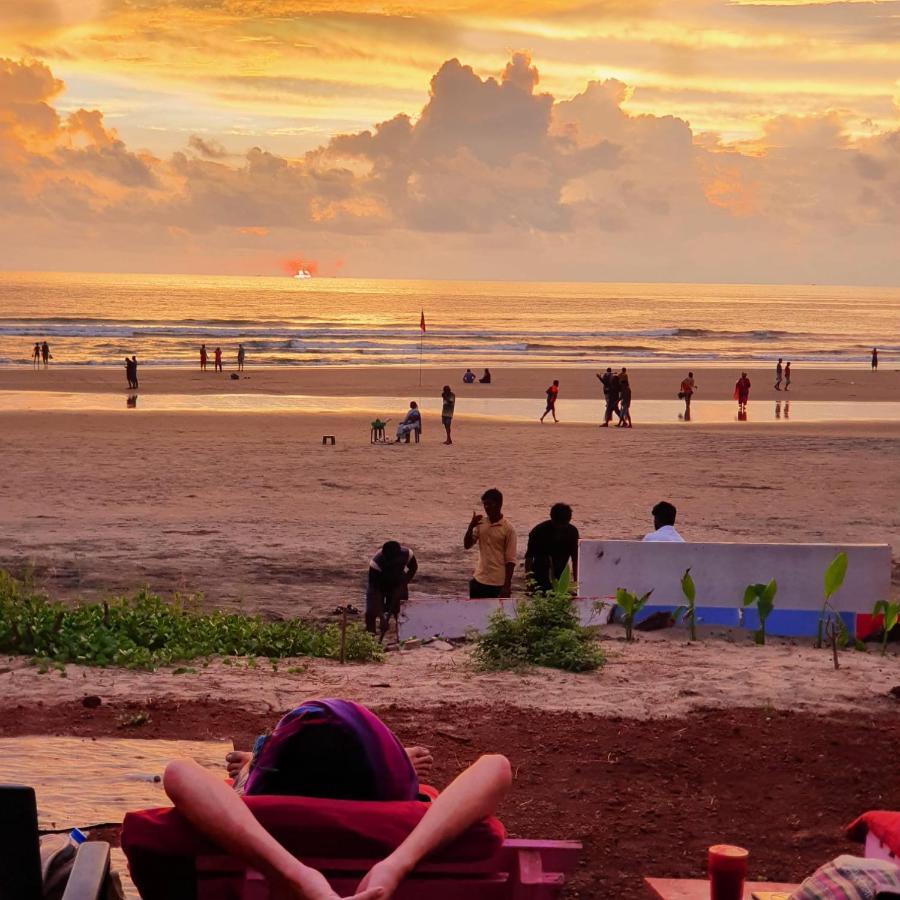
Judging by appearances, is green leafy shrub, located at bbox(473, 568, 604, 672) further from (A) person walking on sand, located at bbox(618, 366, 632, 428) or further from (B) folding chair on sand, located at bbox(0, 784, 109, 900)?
(A) person walking on sand, located at bbox(618, 366, 632, 428)

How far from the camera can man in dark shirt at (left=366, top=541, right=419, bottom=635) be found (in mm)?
10602

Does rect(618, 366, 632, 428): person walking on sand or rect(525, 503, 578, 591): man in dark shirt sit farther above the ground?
rect(618, 366, 632, 428): person walking on sand

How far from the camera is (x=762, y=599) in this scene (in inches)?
372

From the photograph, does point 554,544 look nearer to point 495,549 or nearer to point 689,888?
point 495,549

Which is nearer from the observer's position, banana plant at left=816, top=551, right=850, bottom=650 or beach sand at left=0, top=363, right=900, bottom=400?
banana plant at left=816, top=551, right=850, bottom=650

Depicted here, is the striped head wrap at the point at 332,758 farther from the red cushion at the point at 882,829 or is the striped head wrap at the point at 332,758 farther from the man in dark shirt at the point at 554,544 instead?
the man in dark shirt at the point at 554,544

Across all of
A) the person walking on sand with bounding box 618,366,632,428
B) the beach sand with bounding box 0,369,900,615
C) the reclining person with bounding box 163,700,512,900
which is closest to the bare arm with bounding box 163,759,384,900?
the reclining person with bounding box 163,700,512,900

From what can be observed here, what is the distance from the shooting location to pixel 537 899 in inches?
121

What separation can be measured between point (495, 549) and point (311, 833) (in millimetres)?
8216

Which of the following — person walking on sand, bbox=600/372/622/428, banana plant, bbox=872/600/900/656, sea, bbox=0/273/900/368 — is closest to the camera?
banana plant, bbox=872/600/900/656

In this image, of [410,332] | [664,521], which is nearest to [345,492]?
[664,521]

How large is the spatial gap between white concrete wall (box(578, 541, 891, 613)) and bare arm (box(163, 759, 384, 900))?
24.2ft

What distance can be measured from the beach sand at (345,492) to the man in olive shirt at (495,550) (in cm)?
171

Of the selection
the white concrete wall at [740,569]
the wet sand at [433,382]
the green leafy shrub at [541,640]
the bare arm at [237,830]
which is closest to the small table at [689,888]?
the bare arm at [237,830]
